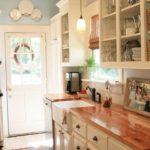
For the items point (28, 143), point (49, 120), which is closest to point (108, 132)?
point (49, 120)

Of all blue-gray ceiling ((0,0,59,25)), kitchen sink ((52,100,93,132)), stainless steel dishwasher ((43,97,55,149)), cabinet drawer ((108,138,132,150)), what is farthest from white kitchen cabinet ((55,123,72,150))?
blue-gray ceiling ((0,0,59,25))

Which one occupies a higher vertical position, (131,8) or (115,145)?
(131,8)

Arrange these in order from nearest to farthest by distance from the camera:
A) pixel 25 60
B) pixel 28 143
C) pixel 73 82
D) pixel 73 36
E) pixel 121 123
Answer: pixel 121 123 < pixel 73 36 < pixel 73 82 < pixel 28 143 < pixel 25 60

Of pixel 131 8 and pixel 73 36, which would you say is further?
pixel 73 36

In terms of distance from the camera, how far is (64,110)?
10.4ft

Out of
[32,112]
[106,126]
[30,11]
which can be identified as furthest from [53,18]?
[106,126]

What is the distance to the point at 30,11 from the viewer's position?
16.7 feet

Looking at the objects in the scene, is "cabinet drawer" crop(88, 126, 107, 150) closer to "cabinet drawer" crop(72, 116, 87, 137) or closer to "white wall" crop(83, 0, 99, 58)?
"cabinet drawer" crop(72, 116, 87, 137)

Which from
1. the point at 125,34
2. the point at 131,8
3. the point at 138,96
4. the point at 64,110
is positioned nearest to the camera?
the point at 131,8

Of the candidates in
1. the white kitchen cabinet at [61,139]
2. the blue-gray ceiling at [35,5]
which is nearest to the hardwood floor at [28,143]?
the white kitchen cabinet at [61,139]

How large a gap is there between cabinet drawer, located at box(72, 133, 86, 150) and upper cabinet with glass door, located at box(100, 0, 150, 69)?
0.82 meters

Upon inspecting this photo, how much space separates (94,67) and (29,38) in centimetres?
181

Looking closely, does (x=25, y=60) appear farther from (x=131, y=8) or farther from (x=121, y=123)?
(x=121, y=123)

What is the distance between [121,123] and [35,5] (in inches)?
138
